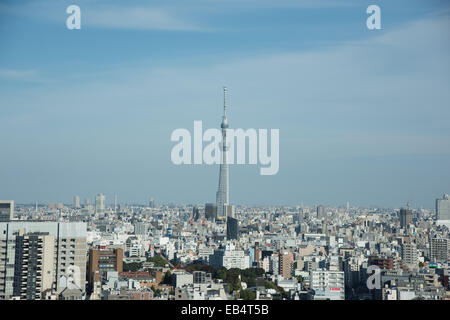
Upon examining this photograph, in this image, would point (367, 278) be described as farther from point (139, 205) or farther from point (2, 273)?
point (2, 273)

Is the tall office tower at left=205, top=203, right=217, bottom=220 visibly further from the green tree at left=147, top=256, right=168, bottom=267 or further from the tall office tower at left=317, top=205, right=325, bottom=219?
the tall office tower at left=317, top=205, right=325, bottom=219

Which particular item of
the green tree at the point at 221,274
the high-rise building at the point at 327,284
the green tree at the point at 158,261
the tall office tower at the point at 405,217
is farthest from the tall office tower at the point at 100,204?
the tall office tower at the point at 405,217

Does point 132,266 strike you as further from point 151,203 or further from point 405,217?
point 405,217

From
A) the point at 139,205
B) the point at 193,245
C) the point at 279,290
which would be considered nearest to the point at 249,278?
the point at 279,290

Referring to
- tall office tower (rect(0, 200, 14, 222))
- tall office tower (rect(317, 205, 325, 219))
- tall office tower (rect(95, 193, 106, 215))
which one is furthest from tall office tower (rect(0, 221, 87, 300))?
tall office tower (rect(317, 205, 325, 219))

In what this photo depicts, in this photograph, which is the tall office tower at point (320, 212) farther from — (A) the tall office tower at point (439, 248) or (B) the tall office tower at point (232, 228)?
(B) the tall office tower at point (232, 228)

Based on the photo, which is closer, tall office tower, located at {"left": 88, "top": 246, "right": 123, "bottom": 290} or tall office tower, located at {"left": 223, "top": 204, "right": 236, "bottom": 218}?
tall office tower, located at {"left": 88, "top": 246, "right": 123, "bottom": 290}
